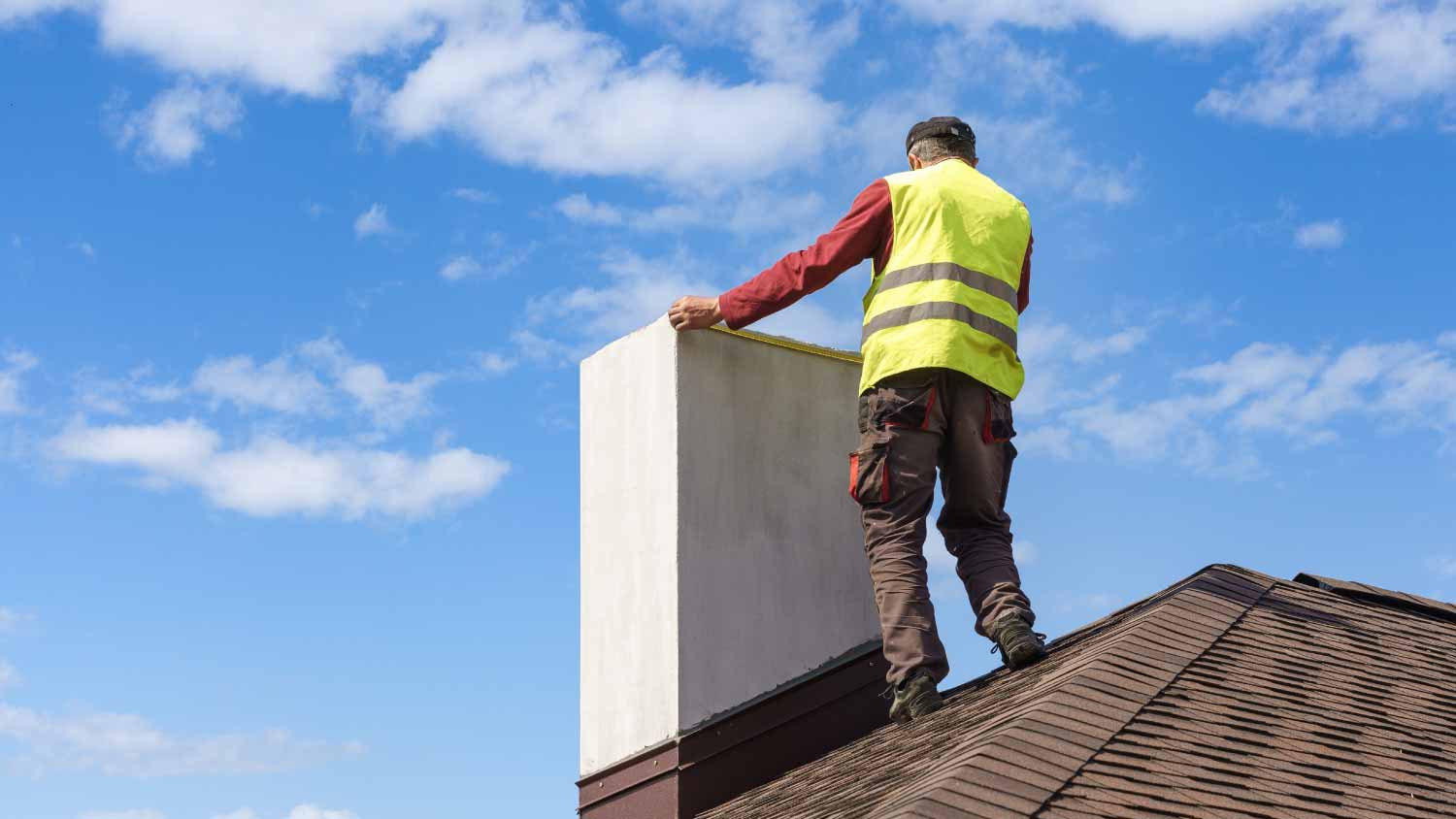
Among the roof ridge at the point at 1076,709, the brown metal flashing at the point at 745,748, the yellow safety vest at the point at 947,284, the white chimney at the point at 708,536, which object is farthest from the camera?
the white chimney at the point at 708,536

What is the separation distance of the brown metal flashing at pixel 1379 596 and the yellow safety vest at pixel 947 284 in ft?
6.67

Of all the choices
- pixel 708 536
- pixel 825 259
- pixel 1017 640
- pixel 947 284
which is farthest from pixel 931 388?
pixel 708 536

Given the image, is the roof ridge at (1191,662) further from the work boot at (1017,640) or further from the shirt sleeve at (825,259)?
the shirt sleeve at (825,259)

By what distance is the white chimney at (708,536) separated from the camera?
6.45 m

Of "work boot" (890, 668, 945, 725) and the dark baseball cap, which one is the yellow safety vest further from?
"work boot" (890, 668, 945, 725)

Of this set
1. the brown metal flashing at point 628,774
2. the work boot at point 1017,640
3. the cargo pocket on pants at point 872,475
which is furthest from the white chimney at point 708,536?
the work boot at point 1017,640

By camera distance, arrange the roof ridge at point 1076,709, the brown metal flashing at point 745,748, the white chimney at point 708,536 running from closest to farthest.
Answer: the roof ridge at point 1076,709
the brown metal flashing at point 745,748
the white chimney at point 708,536

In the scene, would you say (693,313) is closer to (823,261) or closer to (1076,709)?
(823,261)

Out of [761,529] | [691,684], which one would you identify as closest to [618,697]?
[691,684]

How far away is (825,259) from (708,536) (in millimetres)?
1235

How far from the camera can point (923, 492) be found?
586 centimetres

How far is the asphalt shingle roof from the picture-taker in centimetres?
434

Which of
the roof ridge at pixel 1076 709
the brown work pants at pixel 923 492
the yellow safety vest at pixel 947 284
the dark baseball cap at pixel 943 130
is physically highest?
the dark baseball cap at pixel 943 130

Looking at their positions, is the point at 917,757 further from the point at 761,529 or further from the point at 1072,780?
the point at 761,529
